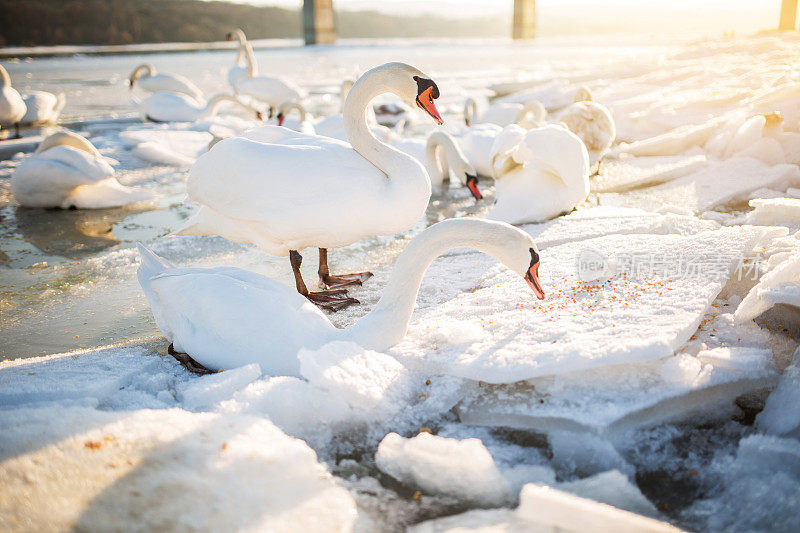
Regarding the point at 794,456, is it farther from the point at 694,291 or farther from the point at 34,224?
the point at 34,224

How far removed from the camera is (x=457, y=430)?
243 cm

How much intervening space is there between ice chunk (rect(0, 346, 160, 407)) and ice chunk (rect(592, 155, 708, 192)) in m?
5.01

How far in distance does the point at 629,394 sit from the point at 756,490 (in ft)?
1.78

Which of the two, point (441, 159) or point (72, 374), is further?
point (441, 159)

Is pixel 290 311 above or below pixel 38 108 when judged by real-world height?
below

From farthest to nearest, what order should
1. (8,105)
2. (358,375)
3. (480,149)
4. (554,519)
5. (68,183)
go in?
1. (8,105)
2. (480,149)
3. (68,183)
4. (358,375)
5. (554,519)

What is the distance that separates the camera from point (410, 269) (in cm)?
282

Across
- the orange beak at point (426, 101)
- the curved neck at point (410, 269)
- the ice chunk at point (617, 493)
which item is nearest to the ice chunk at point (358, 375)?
the curved neck at point (410, 269)

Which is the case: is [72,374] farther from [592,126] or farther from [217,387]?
[592,126]

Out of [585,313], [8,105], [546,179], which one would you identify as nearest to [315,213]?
[585,313]

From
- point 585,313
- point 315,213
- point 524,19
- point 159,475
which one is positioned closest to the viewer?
point 159,475

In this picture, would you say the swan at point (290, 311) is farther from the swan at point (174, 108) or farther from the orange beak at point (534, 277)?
the swan at point (174, 108)

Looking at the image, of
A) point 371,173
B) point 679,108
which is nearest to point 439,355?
point 371,173

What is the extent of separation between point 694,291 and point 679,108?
7337 millimetres
